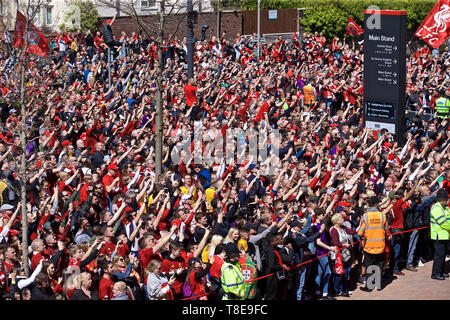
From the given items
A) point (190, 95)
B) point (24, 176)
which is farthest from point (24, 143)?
point (190, 95)

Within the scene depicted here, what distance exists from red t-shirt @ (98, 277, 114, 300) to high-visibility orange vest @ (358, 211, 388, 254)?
494cm

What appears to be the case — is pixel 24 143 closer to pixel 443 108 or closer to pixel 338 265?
pixel 338 265

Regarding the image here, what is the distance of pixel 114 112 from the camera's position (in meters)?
21.1

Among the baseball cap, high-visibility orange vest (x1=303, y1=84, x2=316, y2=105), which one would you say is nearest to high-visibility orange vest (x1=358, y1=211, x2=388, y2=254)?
the baseball cap

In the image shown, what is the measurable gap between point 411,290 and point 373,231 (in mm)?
1292

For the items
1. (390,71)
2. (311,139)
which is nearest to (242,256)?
(311,139)

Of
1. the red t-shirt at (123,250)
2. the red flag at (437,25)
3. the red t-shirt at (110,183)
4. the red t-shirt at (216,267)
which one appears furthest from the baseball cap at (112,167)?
the red flag at (437,25)

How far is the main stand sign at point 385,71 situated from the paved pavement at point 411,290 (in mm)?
7627

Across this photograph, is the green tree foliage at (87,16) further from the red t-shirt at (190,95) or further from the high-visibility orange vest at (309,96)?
the red t-shirt at (190,95)

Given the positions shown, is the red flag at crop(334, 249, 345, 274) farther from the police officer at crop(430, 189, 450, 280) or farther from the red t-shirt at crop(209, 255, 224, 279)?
the red t-shirt at crop(209, 255, 224, 279)

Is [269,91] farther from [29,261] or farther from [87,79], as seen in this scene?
[29,261]

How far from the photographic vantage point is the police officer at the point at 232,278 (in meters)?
10.7

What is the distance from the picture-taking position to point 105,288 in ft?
33.8

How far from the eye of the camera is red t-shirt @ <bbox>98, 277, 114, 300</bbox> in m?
10.2
